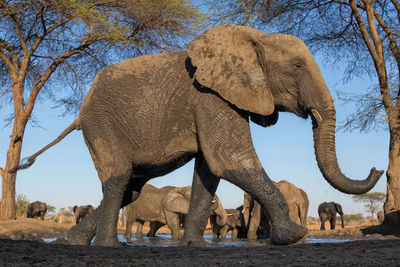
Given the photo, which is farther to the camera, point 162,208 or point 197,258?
point 162,208

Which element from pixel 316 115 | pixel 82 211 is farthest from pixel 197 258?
pixel 82 211

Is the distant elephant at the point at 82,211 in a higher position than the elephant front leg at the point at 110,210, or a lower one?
higher

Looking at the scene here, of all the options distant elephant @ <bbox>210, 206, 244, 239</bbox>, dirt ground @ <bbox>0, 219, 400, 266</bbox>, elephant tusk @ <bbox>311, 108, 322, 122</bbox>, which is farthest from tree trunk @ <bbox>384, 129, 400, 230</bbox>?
dirt ground @ <bbox>0, 219, 400, 266</bbox>

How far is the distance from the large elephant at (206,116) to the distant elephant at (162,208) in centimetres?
949

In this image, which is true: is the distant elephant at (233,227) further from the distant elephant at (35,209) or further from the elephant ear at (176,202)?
the distant elephant at (35,209)

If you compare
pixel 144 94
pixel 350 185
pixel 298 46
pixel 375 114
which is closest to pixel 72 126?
pixel 144 94

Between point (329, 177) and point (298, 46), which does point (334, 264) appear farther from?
point (298, 46)

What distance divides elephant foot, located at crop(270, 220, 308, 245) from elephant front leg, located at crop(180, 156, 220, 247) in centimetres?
125

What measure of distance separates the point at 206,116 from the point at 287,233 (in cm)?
145

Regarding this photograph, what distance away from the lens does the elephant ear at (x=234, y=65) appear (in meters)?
5.09

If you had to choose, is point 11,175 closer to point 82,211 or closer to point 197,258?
point 197,258

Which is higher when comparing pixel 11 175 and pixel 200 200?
pixel 11 175

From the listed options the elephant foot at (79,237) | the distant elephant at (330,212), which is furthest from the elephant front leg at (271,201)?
the distant elephant at (330,212)

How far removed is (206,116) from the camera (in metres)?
5.15
